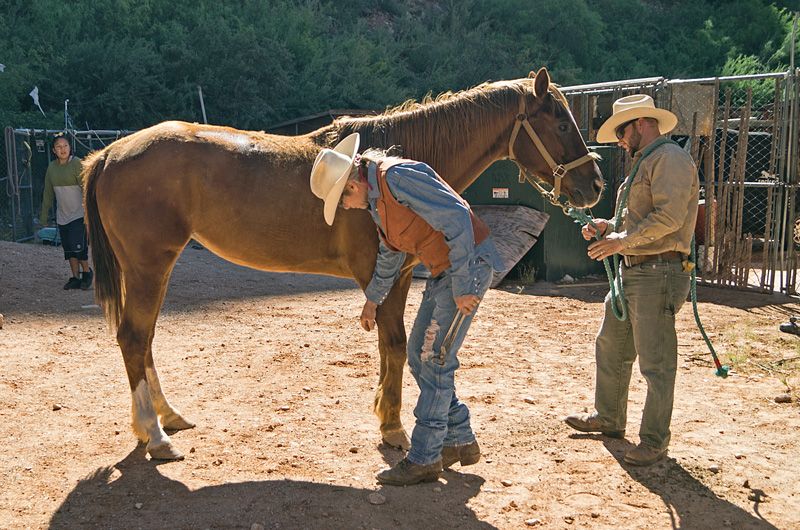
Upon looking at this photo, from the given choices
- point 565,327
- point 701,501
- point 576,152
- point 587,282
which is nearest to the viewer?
point 701,501

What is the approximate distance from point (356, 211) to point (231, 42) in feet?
60.2

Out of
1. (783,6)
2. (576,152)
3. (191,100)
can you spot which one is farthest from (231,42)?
(783,6)

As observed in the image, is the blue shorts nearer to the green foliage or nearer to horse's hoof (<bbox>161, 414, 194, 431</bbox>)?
horse's hoof (<bbox>161, 414, 194, 431</bbox>)

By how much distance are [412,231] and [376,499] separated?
4.50ft

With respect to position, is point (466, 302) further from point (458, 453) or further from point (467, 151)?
point (467, 151)

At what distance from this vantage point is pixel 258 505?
155 inches

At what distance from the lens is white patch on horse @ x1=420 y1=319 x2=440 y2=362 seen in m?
4.04

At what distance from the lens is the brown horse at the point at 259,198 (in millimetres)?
4703

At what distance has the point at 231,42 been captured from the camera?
21.6 m

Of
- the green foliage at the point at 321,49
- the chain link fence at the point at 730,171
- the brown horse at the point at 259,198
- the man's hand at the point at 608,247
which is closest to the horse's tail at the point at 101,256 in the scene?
the brown horse at the point at 259,198

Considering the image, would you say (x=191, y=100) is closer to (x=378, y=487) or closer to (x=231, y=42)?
(x=231, y=42)

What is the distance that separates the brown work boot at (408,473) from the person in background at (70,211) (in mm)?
6920

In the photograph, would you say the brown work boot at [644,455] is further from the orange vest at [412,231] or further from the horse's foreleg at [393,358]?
the orange vest at [412,231]

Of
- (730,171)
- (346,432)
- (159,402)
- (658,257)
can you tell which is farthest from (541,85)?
(730,171)
